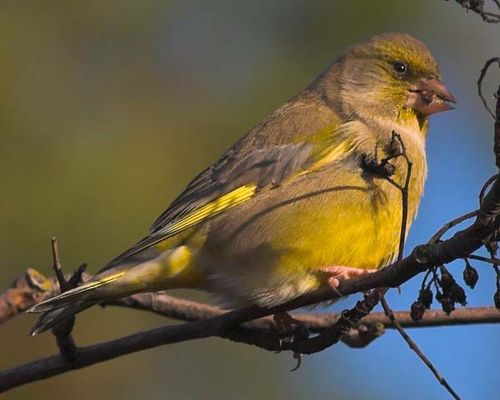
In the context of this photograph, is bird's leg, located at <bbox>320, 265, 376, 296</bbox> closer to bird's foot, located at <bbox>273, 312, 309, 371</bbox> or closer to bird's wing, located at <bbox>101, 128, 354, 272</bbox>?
bird's foot, located at <bbox>273, 312, 309, 371</bbox>

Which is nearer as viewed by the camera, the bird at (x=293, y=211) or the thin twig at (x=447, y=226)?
the thin twig at (x=447, y=226)

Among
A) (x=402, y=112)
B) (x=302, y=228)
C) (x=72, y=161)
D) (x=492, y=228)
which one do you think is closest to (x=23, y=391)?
(x=72, y=161)

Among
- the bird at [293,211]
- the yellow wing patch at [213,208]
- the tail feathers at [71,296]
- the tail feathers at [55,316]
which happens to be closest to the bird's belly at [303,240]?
the bird at [293,211]

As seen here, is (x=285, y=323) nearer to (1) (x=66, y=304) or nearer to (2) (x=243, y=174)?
(2) (x=243, y=174)

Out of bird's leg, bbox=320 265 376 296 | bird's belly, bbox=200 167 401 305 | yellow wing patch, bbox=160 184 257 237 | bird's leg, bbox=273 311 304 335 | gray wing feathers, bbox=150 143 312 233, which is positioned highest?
gray wing feathers, bbox=150 143 312 233

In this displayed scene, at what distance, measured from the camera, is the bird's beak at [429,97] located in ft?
17.8

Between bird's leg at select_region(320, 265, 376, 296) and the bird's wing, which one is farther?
the bird's wing

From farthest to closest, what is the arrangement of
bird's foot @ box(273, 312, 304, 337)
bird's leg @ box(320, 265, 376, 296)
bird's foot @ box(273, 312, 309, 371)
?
bird's leg @ box(320, 265, 376, 296) < bird's foot @ box(273, 312, 304, 337) < bird's foot @ box(273, 312, 309, 371)

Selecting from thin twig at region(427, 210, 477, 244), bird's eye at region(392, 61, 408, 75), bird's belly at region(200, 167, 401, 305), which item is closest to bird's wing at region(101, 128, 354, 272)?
bird's belly at region(200, 167, 401, 305)

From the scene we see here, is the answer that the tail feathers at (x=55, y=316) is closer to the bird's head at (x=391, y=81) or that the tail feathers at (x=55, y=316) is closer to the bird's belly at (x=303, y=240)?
the bird's belly at (x=303, y=240)

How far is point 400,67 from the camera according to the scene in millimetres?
5691

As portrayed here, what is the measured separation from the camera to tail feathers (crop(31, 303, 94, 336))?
4.29 m

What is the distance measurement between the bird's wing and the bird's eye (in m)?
0.71

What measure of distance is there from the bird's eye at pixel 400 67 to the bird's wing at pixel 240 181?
71 cm
